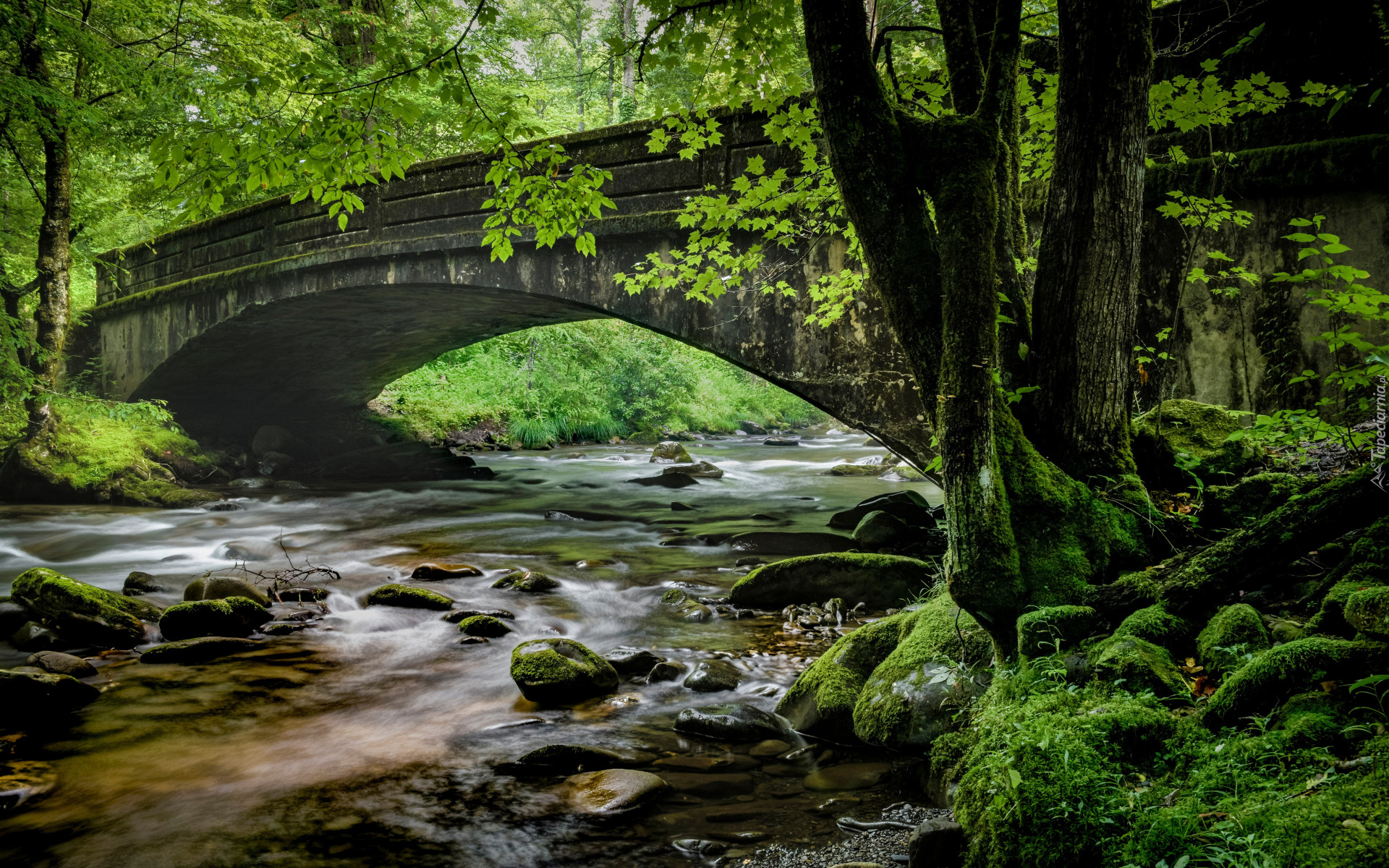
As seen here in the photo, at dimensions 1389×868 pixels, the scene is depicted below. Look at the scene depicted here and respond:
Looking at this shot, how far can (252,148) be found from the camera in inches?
142

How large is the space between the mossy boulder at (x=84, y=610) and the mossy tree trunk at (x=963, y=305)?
540 cm

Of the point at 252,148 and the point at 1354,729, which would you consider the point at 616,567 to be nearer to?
the point at 252,148

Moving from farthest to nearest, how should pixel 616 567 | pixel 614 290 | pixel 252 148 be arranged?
1. pixel 614 290
2. pixel 616 567
3. pixel 252 148

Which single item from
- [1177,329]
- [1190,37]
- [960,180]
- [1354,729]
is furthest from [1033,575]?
[1190,37]

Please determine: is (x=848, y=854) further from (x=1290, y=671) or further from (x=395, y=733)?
(x=395, y=733)

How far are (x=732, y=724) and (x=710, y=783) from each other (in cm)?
46

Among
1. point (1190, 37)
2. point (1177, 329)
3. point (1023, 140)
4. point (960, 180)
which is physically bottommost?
point (1177, 329)

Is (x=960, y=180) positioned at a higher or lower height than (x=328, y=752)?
higher

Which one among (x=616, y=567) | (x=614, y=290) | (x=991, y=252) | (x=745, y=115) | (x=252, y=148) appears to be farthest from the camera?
(x=614, y=290)

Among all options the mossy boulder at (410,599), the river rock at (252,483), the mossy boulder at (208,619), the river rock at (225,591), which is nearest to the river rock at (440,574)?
the mossy boulder at (410,599)

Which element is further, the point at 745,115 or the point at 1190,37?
the point at 745,115

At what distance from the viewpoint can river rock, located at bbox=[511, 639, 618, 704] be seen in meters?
4.23

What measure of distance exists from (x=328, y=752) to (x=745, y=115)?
5.78m

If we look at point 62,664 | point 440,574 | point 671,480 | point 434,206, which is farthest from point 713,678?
point 671,480
